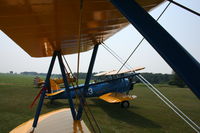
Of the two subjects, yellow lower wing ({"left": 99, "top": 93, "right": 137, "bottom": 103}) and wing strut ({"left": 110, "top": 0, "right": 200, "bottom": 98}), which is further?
yellow lower wing ({"left": 99, "top": 93, "right": 137, "bottom": 103})

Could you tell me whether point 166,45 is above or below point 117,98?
above

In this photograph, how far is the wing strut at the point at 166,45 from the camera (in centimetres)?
65

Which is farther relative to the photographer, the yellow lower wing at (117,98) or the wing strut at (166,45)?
the yellow lower wing at (117,98)

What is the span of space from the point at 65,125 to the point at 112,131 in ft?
5.39

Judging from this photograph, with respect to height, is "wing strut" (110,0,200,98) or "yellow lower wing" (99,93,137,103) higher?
"wing strut" (110,0,200,98)

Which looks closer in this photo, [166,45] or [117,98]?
[166,45]

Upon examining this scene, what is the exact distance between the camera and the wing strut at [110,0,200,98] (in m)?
0.65

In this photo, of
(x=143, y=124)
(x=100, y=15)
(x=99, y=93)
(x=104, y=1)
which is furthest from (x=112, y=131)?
(x=99, y=93)

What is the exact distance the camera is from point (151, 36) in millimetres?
744

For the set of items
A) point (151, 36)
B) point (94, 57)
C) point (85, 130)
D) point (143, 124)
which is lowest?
point (143, 124)

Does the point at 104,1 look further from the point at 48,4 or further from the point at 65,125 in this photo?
the point at 65,125

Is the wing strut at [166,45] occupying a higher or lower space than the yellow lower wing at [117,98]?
higher

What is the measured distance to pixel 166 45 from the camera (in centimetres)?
72

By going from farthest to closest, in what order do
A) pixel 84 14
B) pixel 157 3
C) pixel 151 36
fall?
pixel 84 14 < pixel 157 3 < pixel 151 36
